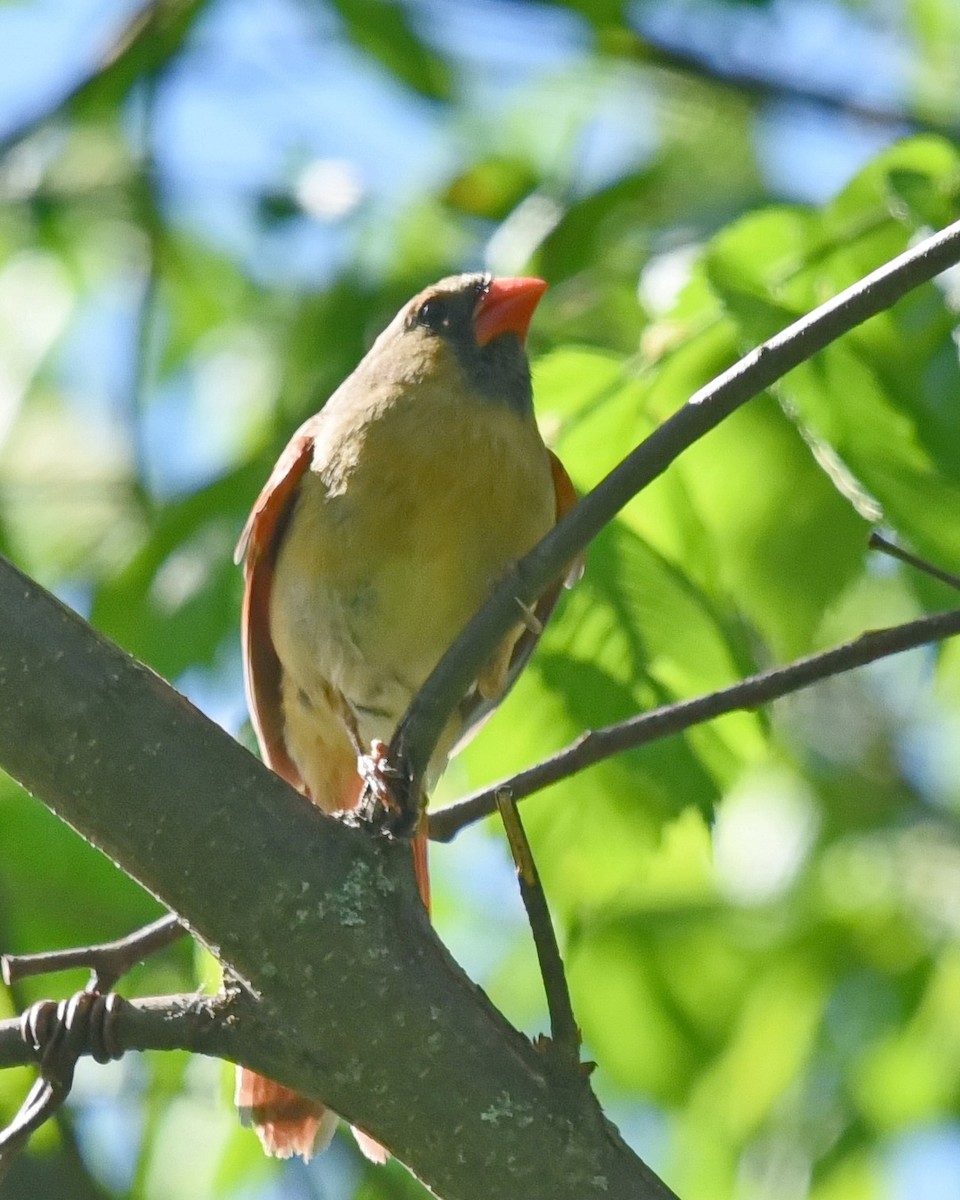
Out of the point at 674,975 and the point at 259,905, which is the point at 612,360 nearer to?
the point at 259,905

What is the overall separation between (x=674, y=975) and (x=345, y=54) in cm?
287

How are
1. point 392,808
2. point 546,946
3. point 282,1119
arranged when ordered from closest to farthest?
point 546,946, point 392,808, point 282,1119

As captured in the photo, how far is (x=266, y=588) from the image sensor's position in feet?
11.3

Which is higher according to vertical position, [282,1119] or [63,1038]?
[282,1119]

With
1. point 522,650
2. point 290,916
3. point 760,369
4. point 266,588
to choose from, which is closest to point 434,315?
point 266,588

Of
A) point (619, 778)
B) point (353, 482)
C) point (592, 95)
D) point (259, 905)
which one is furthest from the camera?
point (592, 95)

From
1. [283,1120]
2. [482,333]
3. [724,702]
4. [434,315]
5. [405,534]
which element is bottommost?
[283,1120]

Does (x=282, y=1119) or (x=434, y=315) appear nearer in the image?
(x=282, y=1119)

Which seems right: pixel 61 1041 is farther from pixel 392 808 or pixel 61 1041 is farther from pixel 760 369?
pixel 760 369

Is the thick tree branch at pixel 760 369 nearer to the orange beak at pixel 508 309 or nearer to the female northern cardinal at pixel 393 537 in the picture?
the female northern cardinal at pixel 393 537

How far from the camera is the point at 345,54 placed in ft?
16.9

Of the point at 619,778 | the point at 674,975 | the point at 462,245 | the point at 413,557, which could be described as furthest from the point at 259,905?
the point at 462,245

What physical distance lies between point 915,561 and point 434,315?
181 cm

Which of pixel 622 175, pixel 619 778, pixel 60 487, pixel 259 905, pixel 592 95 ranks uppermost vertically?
pixel 592 95
